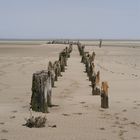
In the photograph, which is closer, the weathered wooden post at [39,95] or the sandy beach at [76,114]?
the sandy beach at [76,114]

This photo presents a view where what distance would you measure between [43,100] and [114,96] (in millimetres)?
3469

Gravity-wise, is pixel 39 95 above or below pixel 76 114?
above

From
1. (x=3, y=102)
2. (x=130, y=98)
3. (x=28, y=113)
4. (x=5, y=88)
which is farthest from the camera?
(x=5, y=88)

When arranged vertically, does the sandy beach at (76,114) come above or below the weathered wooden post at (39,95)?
below

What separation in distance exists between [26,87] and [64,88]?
4.04ft

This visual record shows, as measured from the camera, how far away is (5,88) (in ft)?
48.4

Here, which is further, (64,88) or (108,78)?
(108,78)

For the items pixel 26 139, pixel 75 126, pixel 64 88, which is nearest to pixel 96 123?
pixel 75 126

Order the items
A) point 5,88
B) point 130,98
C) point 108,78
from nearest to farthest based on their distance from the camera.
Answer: point 130,98
point 5,88
point 108,78

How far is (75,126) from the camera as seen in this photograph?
28.7 ft

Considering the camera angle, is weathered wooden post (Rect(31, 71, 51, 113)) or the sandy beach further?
weathered wooden post (Rect(31, 71, 51, 113))

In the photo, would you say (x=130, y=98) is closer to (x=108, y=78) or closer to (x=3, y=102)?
(x=3, y=102)

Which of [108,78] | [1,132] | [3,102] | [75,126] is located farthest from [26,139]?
[108,78]

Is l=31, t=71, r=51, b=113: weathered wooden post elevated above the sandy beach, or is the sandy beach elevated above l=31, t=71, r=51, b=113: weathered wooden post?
l=31, t=71, r=51, b=113: weathered wooden post
